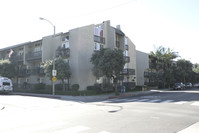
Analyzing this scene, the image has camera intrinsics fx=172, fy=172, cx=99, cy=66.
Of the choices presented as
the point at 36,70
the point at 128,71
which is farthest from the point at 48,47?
the point at 128,71

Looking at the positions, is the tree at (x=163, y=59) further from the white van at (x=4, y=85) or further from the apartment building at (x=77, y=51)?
the white van at (x=4, y=85)

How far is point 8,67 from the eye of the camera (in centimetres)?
3400

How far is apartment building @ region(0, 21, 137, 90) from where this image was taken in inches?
1089

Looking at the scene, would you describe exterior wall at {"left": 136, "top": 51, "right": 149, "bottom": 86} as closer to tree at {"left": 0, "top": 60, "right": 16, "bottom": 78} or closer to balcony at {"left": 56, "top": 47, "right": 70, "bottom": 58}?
balcony at {"left": 56, "top": 47, "right": 70, "bottom": 58}

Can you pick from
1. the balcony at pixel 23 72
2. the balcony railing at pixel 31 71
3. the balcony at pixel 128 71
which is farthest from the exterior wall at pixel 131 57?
the balcony at pixel 23 72

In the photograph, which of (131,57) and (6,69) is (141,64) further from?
(6,69)

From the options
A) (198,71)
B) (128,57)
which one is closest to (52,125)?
(128,57)

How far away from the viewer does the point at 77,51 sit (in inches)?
1084

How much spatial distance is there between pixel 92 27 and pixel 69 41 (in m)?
4.66

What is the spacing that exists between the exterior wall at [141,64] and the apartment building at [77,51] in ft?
18.6

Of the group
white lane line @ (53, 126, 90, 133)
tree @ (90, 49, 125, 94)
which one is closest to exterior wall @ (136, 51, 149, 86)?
tree @ (90, 49, 125, 94)

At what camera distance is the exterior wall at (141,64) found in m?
42.7

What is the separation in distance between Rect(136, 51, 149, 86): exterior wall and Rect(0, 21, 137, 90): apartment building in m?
5.67

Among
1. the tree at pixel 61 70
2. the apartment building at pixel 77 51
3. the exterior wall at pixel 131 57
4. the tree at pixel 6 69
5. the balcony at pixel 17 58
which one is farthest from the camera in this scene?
the exterior wall at pixel 131 57
